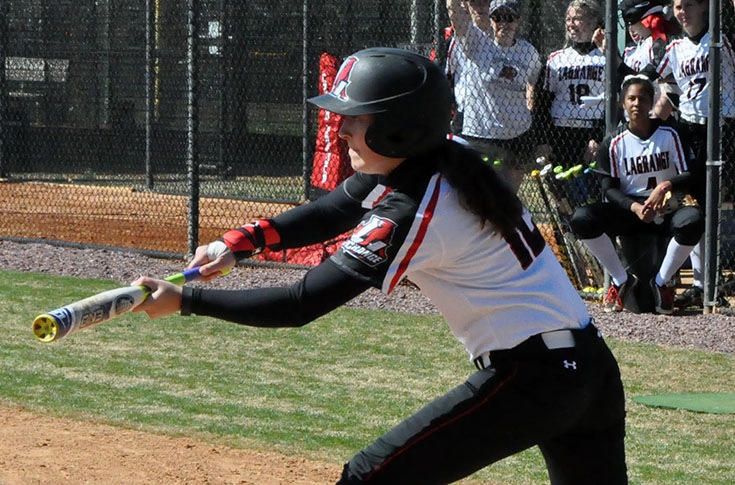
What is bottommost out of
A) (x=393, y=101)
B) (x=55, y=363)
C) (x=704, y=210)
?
(x=55, y=363)

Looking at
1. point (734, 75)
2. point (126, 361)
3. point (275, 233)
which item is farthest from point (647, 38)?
point (275, 233)

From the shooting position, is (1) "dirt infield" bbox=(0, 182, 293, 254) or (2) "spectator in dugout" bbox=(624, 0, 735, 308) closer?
(2) "spectator in dugout" bbox=(624, 0, 735, 308)

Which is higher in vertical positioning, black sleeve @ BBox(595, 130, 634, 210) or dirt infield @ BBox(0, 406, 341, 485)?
black sleeve @ BBox(595, 130, 634, 210)

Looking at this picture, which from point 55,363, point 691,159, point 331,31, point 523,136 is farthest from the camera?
point 331,31

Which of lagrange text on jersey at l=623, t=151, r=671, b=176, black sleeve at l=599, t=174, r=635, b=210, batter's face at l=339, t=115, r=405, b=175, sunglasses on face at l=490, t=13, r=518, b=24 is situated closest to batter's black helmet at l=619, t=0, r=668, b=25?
sunglasses on face at l=490, t=13, r=518, b=24

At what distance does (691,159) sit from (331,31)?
7.75 m

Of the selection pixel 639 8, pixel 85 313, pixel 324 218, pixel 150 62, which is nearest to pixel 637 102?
pixel 639 8

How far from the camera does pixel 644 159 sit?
339 inches

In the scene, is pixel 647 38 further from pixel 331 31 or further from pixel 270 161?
pixel 270 161

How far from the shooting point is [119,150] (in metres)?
17.8

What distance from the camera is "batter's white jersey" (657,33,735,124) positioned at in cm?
880

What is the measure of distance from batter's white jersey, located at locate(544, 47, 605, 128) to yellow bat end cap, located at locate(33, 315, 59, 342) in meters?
7.23

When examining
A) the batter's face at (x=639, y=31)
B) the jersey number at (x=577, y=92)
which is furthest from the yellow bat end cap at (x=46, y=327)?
the batter's face at (x=639, y=31)

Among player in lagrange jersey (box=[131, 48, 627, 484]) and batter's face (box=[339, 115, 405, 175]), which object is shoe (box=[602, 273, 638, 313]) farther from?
batter's face (box=[339, 115, 405, 175])
